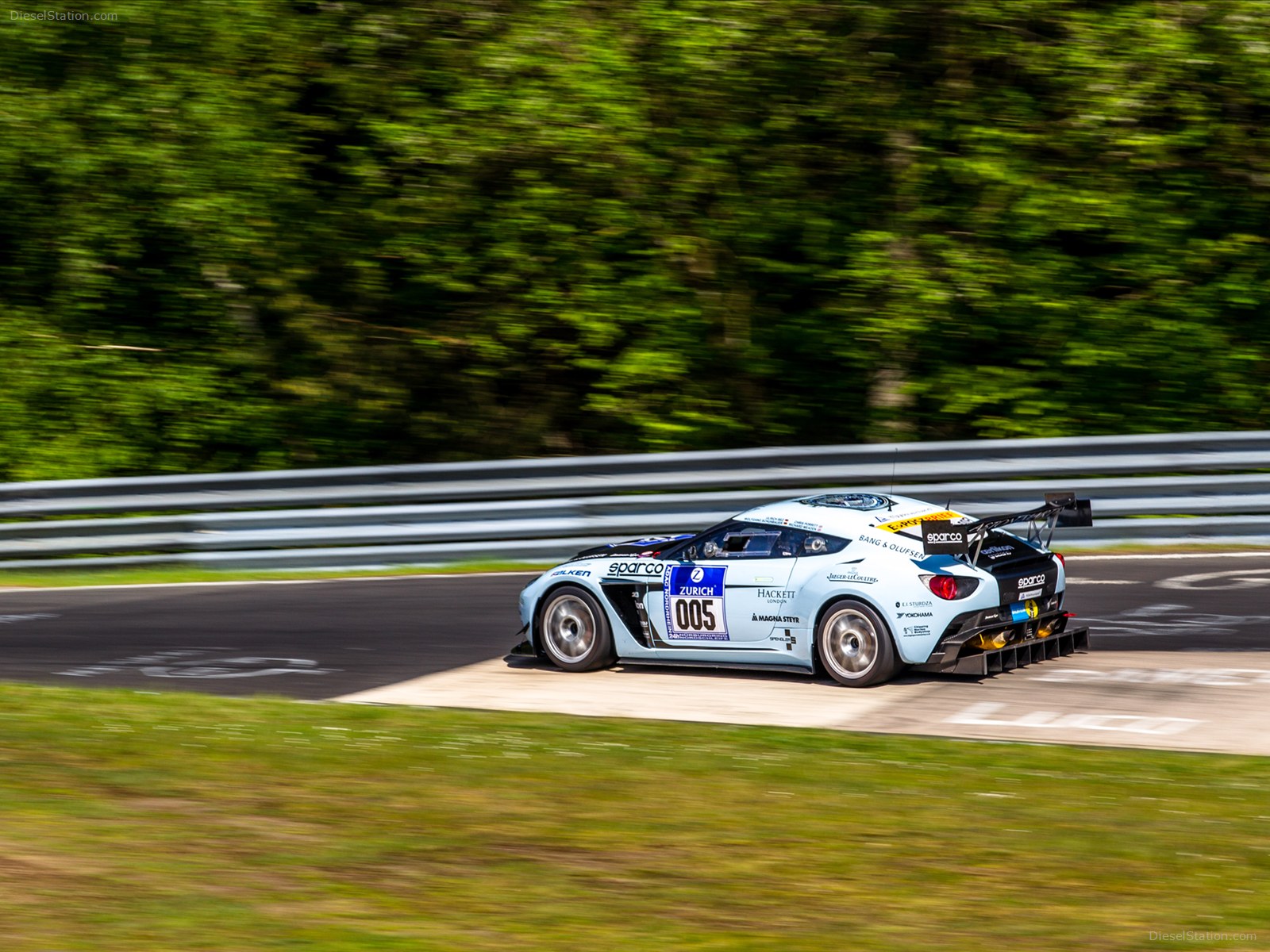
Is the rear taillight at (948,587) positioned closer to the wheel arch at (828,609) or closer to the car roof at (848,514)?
the wheel arch at (828,609)

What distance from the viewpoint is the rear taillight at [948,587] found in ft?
34.3

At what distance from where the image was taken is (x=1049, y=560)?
11.2 metres

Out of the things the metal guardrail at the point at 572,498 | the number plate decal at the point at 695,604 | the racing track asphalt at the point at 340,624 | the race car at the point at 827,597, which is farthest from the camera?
the metal guardrail at the point at 572,498

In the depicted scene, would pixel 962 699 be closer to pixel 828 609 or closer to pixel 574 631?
pixel 828 609

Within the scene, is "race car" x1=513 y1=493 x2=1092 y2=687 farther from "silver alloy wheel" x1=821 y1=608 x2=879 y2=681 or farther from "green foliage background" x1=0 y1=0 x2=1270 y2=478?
"green foliage background" x1=0 y1=0 x2=1270 y2=478

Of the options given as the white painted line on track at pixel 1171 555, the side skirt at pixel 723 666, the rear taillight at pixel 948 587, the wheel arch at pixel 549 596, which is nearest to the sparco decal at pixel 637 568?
the wheel arch at pixel 549 596

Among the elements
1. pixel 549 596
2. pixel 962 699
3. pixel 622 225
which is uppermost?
pixel 622 225

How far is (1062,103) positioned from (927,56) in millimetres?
1693

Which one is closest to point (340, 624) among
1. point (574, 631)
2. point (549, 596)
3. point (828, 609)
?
point (549, 596)

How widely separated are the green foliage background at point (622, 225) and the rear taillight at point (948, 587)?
8.98 metres

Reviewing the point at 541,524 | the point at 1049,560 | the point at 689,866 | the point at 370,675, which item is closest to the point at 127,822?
the point at 689,866

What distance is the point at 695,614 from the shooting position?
37.6 feet

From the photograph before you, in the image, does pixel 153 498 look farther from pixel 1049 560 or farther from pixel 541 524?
pixel 1049 560

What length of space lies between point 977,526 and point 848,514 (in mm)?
914
